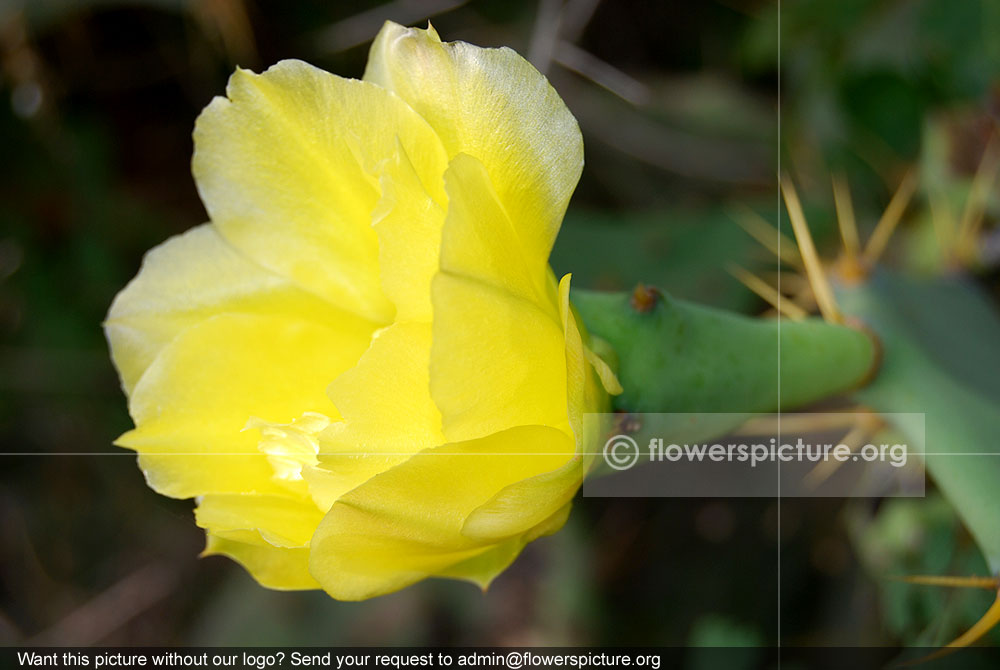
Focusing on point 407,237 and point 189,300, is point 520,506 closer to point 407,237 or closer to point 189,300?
point 407,237

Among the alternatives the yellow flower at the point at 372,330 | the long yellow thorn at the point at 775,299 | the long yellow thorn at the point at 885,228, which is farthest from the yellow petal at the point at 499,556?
the long yellow thorn at the point at 885,228

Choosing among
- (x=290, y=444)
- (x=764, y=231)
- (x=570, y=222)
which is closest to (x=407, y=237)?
(x=290, y=444)

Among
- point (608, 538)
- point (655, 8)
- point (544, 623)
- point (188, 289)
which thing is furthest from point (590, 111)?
point (188, 289)

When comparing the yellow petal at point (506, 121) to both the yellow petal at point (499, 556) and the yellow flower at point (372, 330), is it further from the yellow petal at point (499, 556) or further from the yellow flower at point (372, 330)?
the yellow petal at point (499, 556)

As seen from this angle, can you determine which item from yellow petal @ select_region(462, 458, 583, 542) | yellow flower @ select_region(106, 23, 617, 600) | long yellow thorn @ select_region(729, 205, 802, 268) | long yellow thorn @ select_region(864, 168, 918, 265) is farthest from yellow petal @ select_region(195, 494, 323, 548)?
long yellow thorn @ select_region(729, 205, 802, 268)

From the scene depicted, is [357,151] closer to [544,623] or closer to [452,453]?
[452,453]

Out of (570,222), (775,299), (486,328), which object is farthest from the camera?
(570,222)
